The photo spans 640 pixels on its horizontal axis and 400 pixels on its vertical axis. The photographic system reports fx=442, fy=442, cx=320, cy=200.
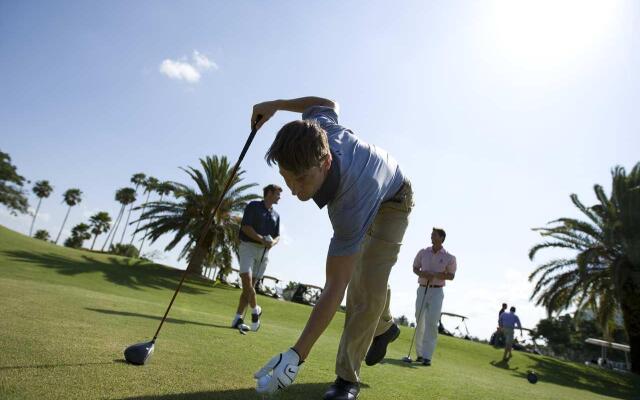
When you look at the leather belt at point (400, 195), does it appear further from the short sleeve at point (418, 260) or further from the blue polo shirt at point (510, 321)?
the blue polo shirt at point (510, 321)

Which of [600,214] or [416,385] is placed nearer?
[416,385]

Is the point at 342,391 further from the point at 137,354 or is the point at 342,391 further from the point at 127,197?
the point at 127,197

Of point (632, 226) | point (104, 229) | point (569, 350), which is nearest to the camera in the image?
point (632, 226)

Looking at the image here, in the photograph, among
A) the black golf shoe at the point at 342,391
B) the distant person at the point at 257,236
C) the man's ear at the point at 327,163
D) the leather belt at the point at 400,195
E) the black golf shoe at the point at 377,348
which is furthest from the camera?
the distant person at the point at 257,236

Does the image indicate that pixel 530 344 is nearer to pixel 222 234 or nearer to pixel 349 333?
pixel 222 234

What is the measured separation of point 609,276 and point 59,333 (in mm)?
21928

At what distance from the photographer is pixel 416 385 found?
4410mm

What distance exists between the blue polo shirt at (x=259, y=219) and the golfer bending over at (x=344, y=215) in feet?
15.5

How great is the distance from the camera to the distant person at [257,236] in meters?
8.21

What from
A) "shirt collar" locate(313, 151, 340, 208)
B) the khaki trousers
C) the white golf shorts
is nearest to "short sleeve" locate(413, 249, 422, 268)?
the white golf shorts

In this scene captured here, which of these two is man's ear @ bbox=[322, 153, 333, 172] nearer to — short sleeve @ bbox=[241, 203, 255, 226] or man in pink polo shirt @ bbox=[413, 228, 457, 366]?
short sleeve @ bbox=[241, 203, 255, 226]

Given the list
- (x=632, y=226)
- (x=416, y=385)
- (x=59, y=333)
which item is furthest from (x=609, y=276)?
(x=59, y=333)

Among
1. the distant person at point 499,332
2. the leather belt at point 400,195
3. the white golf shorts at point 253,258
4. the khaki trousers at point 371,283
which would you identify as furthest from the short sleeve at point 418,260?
the distant person at point 499,332

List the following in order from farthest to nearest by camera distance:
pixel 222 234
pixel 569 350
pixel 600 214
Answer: pixel 569 350 < pixel 222 234 < pixel 600 214
